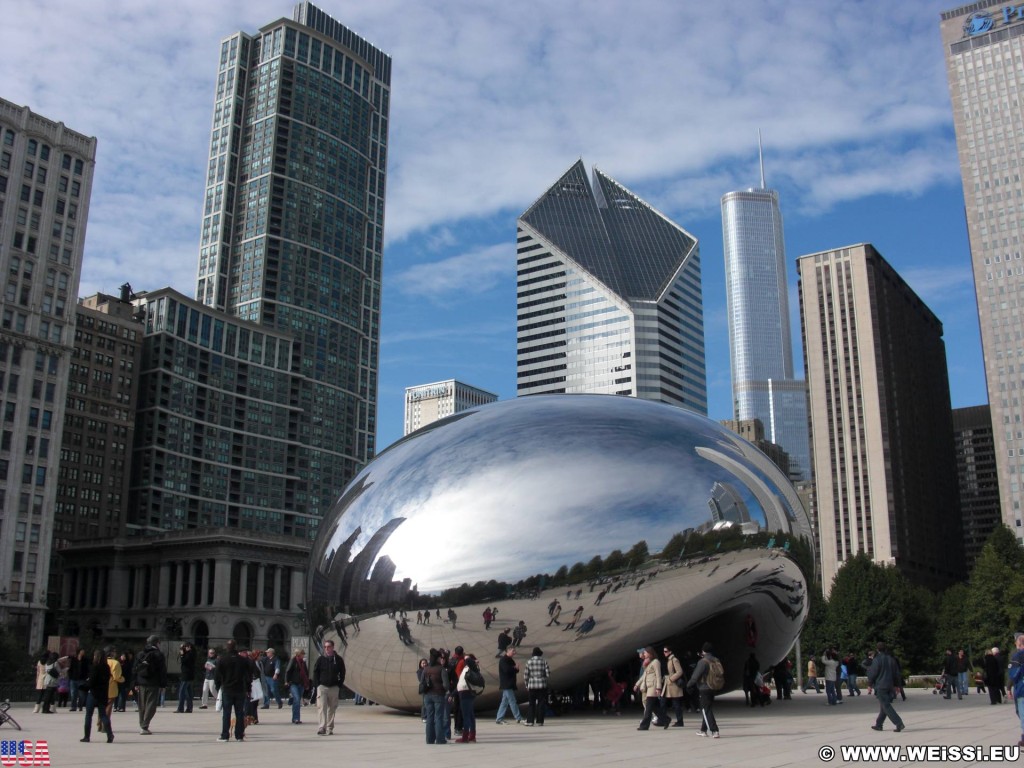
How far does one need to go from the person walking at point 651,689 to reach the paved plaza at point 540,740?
298mm

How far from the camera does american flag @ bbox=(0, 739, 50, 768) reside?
1122 centimetres

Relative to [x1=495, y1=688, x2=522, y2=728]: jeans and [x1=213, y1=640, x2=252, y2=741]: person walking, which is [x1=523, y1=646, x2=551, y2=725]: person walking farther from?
[x1=213, y1=640, x2=252, y2=741]: person walking

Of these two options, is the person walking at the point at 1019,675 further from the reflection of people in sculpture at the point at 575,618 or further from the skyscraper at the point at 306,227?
the skyscraper at the point at 306,227

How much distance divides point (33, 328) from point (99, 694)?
274 feet

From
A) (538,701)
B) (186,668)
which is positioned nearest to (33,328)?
(186,668)

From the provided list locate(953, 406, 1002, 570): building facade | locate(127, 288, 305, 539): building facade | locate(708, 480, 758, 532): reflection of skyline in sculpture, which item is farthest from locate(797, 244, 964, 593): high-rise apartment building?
locate(708, 480, 758, 532): reflection of skyline in sculpture

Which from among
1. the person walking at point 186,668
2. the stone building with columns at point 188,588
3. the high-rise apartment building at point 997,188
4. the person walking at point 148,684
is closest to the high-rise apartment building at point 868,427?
the high-rise apartment building at point 997,188

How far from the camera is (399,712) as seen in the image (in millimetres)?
21266

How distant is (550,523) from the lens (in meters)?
16.6

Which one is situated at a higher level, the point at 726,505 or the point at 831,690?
the point at 726,505

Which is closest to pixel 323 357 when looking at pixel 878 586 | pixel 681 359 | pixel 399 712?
pixel 681 359

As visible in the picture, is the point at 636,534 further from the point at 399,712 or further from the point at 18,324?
the point at 18,324

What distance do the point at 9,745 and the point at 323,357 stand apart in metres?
155

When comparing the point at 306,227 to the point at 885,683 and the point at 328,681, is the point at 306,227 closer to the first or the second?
the point at 328,681
